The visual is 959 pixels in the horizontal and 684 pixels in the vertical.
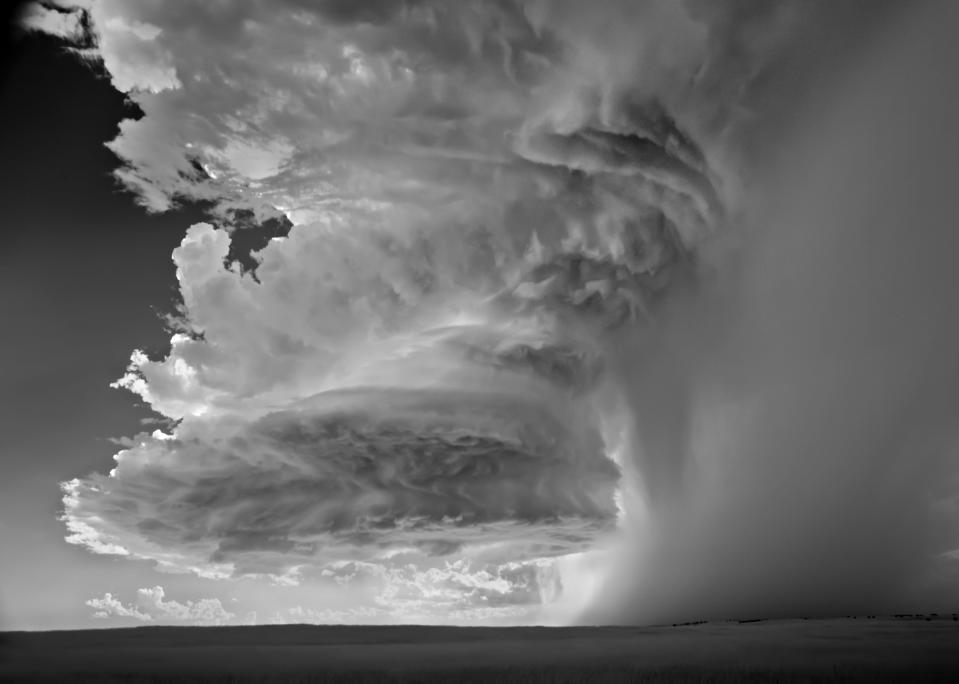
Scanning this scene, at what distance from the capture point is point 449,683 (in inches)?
1857

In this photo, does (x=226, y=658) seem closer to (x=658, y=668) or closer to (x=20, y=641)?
(x=658, y=668)

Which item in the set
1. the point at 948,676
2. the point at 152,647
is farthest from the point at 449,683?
the point at 152,647

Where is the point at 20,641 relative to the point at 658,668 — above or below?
above

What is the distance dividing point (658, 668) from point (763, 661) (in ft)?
35.6

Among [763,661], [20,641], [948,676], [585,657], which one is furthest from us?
[20,641]

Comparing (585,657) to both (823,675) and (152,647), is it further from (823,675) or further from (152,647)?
(152,647)

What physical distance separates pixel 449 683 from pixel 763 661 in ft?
89.7

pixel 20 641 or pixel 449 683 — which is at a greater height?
pixel 20 641

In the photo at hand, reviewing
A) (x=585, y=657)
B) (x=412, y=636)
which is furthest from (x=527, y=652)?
(x=412, y=636)

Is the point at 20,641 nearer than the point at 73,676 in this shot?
No

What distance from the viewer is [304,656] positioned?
220ft

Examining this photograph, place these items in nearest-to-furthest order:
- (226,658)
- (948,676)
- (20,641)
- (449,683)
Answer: (948,676)
(449,683)
(226,658)
(20,641)

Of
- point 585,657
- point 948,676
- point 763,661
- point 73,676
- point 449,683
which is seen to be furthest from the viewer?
point 585,657

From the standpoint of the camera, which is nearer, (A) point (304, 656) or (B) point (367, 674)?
(B) point (367, 674)
